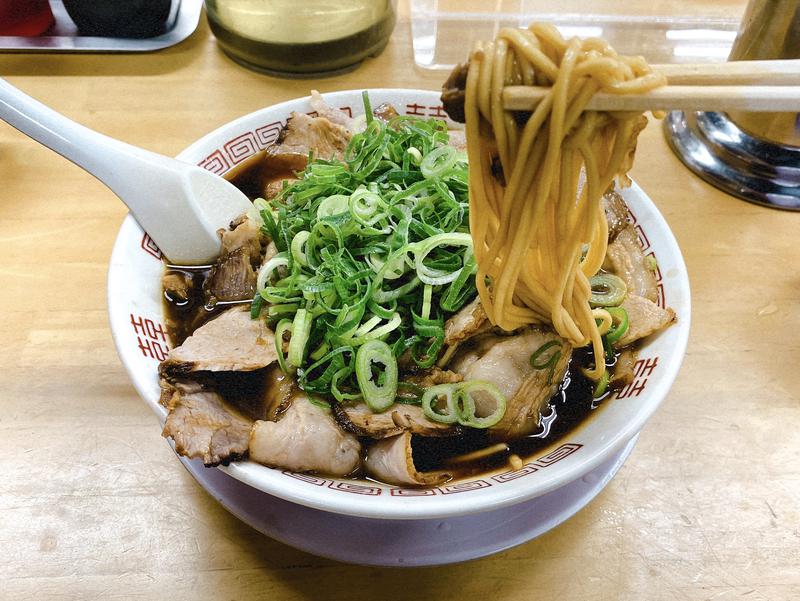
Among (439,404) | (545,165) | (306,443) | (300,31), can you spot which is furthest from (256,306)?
(300,31)

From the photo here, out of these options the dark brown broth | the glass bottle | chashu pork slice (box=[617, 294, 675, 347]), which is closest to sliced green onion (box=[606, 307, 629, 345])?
chashu pork slice (box=[617, 294, 675, 347])

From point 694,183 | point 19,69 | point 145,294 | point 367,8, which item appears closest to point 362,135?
point 145,294

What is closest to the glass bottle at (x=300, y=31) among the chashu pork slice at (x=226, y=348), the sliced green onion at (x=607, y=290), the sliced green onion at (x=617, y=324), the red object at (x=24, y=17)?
the red object at (x=24, y=17)

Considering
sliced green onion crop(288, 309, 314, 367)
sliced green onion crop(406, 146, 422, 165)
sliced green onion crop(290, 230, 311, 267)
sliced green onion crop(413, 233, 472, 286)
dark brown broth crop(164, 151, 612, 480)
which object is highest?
sliced green onion crop(406, 146, 422, 165)

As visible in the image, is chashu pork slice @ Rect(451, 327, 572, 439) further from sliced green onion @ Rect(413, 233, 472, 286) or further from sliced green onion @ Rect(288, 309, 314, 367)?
sliced green onion @ Rect(288, 309, 314, 367)

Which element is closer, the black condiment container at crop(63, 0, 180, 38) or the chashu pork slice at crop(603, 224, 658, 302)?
the chashu pork slice at crop(603, 224, 658, 302)

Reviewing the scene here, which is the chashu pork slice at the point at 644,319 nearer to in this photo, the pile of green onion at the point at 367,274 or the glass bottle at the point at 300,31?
the pile of green onion at the point at 367,274

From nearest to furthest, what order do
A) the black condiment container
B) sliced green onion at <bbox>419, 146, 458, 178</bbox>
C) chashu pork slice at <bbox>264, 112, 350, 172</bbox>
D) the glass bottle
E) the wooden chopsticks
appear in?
the wooden chopsticks → sliced green onion at <bbox>419, 146, 458, 178</bbox> → chashu pork slice at <bbox>264, 112, 350, 172</bbox> → the glass bottle → the black condiment container
